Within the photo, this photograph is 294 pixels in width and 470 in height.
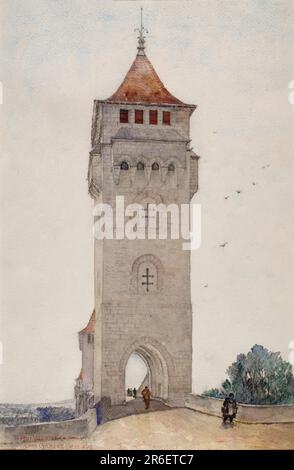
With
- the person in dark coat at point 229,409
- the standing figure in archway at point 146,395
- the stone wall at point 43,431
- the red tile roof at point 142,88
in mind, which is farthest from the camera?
the red tile roof at point 142,88

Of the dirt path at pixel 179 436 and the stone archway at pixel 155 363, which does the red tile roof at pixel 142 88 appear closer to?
the stone archway at pixel 155 363

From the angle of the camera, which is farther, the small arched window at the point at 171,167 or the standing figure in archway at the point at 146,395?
the small arched window at the point at 171,167

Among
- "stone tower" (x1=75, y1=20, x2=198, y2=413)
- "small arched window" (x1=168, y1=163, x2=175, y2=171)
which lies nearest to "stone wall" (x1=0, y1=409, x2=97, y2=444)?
"stone tower" (x1=75, y1=20, x2=198, y2=413)

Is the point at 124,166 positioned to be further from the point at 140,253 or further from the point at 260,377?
the point at 260,377

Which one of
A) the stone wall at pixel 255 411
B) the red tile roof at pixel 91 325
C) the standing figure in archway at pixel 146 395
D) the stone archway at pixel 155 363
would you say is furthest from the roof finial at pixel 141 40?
the stone wall at pixel 255 411

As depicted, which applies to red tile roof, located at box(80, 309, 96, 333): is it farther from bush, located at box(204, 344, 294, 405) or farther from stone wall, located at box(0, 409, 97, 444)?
bush, located at box(204, 344, 294, 405)

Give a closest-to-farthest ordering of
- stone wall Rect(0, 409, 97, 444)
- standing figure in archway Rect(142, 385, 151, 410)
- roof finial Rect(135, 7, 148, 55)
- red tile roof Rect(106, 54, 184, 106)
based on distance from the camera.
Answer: stone wall Rect(0, 409, 97, 444), standing figure in archway Rect(142, 385, 151, 410), roof finial Rect(135, 7, 148, 55), red tile roof Rect(106, 54, 184, 106)

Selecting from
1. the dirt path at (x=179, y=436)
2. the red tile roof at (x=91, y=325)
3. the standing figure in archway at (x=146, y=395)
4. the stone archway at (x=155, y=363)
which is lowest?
the dirt path at (x=179, y=436)
